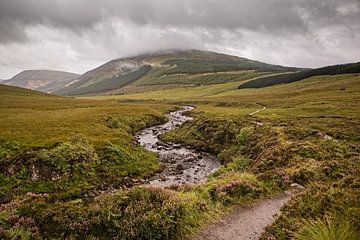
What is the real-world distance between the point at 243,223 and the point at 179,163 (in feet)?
83.4

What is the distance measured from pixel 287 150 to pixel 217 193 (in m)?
16.2

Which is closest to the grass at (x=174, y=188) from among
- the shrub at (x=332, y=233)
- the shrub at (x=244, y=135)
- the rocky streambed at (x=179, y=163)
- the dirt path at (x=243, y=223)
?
the shrub at (x=332, y=233)

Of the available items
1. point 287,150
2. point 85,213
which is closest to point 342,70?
point 287,150

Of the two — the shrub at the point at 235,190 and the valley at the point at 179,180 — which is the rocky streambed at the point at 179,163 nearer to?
the valley at the point at 179,180

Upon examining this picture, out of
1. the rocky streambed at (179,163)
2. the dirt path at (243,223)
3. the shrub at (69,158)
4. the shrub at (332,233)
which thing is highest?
the shrub at (332,233)

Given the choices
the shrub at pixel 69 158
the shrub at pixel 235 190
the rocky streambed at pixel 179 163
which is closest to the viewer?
the shrub at pixel 235 190

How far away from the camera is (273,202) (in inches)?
752

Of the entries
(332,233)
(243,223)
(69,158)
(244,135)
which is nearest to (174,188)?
(243,223)

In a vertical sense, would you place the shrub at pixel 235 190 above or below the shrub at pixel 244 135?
above

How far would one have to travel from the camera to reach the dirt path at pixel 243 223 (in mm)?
13953

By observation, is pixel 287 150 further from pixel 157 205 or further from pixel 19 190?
pixel 19 190

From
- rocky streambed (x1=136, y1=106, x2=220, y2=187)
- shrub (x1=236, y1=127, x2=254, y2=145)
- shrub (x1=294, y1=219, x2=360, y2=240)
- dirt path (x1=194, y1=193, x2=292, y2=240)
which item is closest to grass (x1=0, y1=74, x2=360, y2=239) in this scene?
shrub (x1=294, y1=219, x2=360, y2=240)

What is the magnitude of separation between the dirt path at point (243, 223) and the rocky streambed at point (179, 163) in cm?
1493

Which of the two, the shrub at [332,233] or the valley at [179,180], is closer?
the shrub at [332,233]
